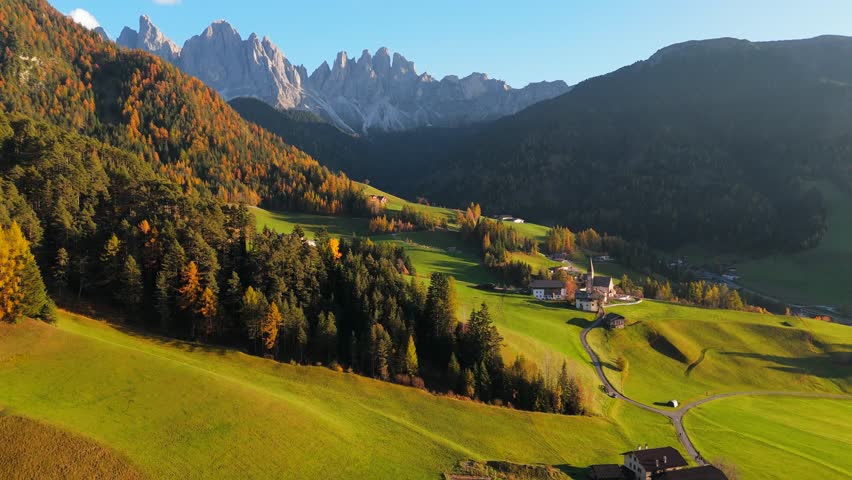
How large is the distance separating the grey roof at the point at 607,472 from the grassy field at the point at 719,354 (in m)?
30.3

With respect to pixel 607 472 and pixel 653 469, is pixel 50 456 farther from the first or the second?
pixel 653 469

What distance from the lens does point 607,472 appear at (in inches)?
2067

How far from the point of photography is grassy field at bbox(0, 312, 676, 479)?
132 feet

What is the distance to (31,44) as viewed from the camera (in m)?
186

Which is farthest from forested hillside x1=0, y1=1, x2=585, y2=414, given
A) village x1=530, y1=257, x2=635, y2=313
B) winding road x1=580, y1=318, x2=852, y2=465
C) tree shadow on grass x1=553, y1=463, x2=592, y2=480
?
village x1=530, y1=257, x2=635, y2=313

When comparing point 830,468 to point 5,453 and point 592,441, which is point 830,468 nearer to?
point 592,441

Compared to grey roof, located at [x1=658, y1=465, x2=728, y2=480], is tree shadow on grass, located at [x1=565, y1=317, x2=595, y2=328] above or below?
above

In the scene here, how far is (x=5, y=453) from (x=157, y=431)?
386 inches

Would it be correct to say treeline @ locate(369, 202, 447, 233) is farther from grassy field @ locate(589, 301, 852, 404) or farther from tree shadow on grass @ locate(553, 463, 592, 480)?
tree shadow on grass @ locate(553, 463, 592, 480)

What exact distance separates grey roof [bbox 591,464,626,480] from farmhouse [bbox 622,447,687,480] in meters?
1.71

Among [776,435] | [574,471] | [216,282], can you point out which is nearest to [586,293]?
[776,435]

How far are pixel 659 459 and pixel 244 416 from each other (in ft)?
143


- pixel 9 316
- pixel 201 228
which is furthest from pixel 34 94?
pixel 9 316

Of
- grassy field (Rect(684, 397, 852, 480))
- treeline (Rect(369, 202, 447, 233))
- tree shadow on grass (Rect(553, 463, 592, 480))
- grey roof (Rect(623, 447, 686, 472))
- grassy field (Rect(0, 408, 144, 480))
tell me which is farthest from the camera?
treeline (Rect(369, 202, 447, 233))
